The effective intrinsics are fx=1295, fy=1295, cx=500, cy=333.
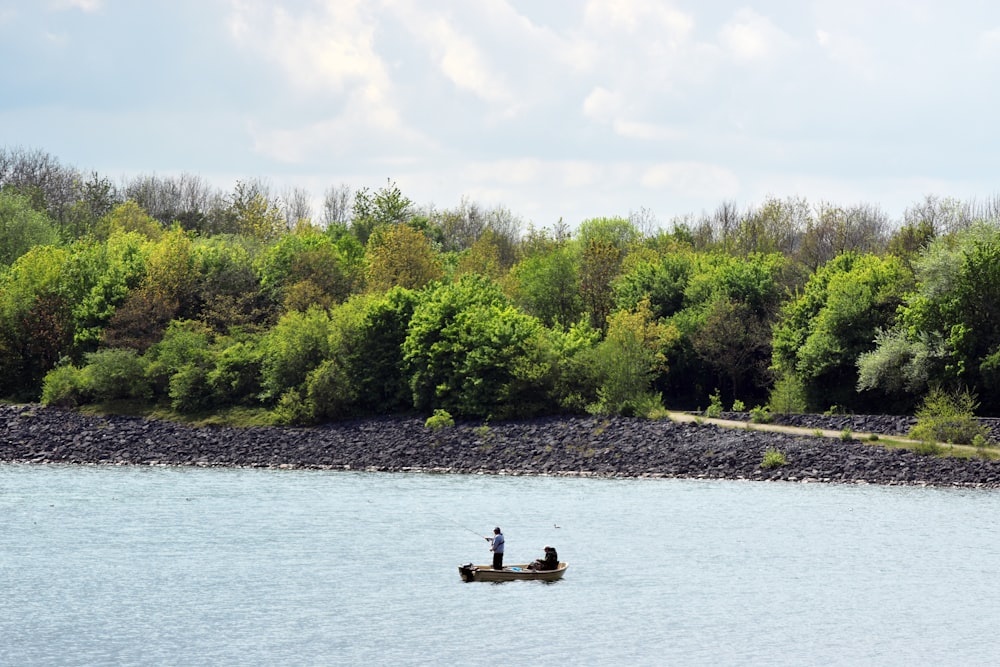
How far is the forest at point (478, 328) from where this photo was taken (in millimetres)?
76938

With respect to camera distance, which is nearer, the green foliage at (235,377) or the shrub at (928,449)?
the shrub at (928,449)

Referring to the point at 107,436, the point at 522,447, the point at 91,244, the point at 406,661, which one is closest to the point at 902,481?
the point at 522,447

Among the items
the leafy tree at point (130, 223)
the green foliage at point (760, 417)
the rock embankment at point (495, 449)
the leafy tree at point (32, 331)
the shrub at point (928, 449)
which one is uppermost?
the leafy tree at point (130, 223)

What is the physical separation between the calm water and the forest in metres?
18.6

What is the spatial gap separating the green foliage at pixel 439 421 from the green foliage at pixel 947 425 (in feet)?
87.2

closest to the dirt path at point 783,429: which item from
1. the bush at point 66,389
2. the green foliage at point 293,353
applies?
the green foliage at point 293,353

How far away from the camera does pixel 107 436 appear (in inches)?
3095

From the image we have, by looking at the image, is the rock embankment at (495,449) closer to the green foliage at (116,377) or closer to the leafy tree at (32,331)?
the green foliage at (116,377)

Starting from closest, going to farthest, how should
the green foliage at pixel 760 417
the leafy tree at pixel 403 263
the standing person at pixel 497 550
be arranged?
the standing person at pixel 497 550, the green foliage at pixel 760 417, the leafy tree at pixel 403 263

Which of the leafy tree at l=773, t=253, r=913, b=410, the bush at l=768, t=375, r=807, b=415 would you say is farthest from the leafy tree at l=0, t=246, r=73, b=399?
the leafy tree at l=773, t=253, r=913, b=410

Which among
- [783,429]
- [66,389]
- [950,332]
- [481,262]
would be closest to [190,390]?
[66,389]

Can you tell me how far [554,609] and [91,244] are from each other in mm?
83882

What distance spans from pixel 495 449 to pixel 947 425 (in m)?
23.7

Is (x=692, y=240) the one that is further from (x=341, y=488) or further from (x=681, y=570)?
(x=681, y=570)
